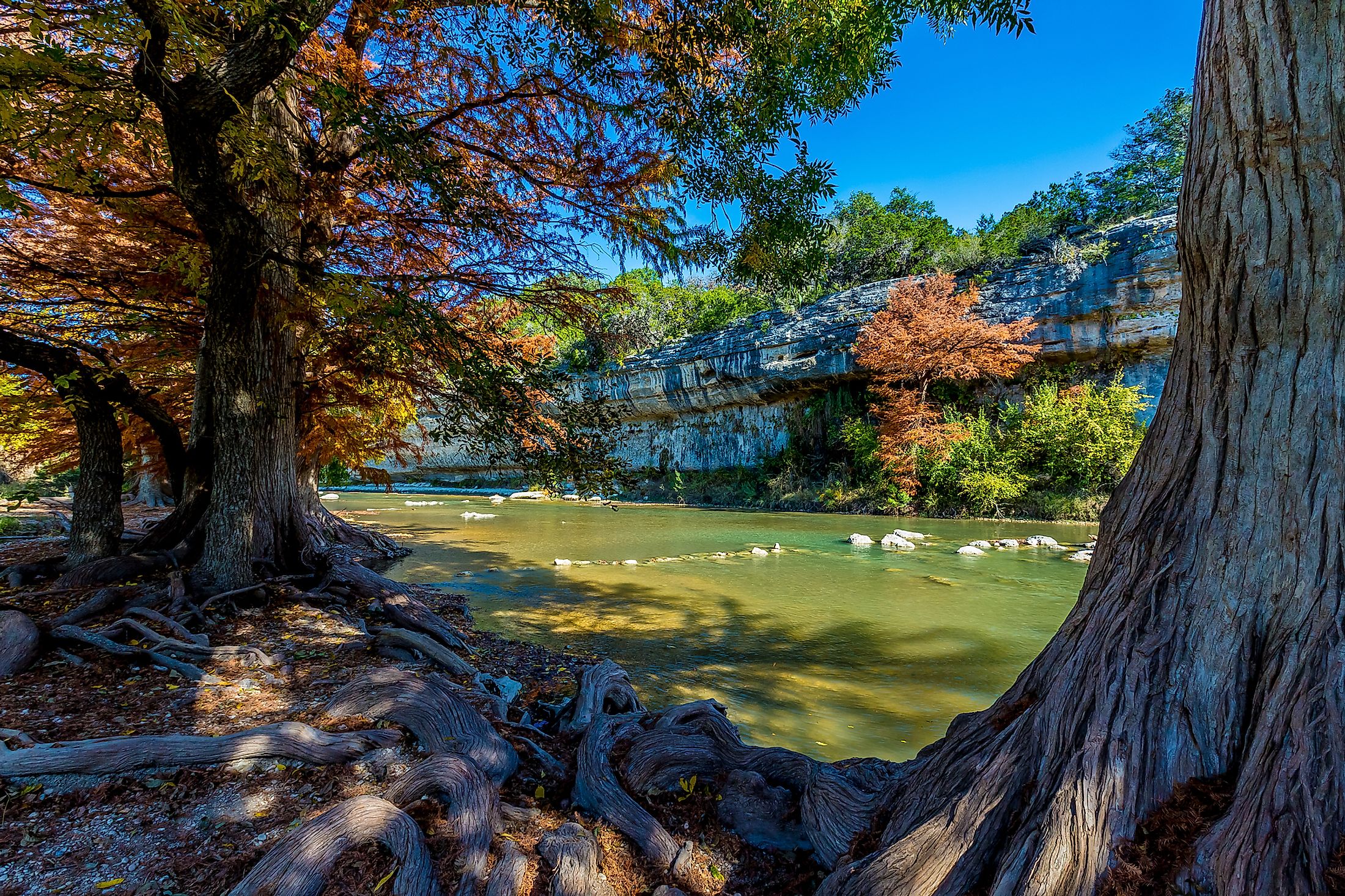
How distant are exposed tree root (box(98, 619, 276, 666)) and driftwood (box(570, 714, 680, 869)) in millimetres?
2079

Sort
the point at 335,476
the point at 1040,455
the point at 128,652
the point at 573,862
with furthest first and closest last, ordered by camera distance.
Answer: the point at 1040,455
the point at 335,476
the point at 128,652
the point at 573,862

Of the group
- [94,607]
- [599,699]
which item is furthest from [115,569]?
[599,699]

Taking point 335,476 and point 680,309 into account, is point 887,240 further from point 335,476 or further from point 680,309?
point 335,476

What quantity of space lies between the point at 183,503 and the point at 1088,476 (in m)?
19.5

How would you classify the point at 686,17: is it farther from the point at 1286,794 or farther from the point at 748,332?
the point at 748,332

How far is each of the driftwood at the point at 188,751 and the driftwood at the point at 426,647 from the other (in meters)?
1.21

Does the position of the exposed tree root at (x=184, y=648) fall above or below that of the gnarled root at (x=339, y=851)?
above

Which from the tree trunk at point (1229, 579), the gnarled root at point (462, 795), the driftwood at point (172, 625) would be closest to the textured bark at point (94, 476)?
the driftwood at point (172, 625)

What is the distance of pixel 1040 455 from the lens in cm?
1689

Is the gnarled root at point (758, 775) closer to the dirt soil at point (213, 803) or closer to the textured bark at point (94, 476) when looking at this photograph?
the dirt soil at point (213, 803)

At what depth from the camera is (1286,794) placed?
1.19 m

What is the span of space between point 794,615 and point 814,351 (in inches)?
656

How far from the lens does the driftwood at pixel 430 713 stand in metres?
2.35

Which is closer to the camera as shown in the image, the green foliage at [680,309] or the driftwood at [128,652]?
the driftwood at [128,652]
